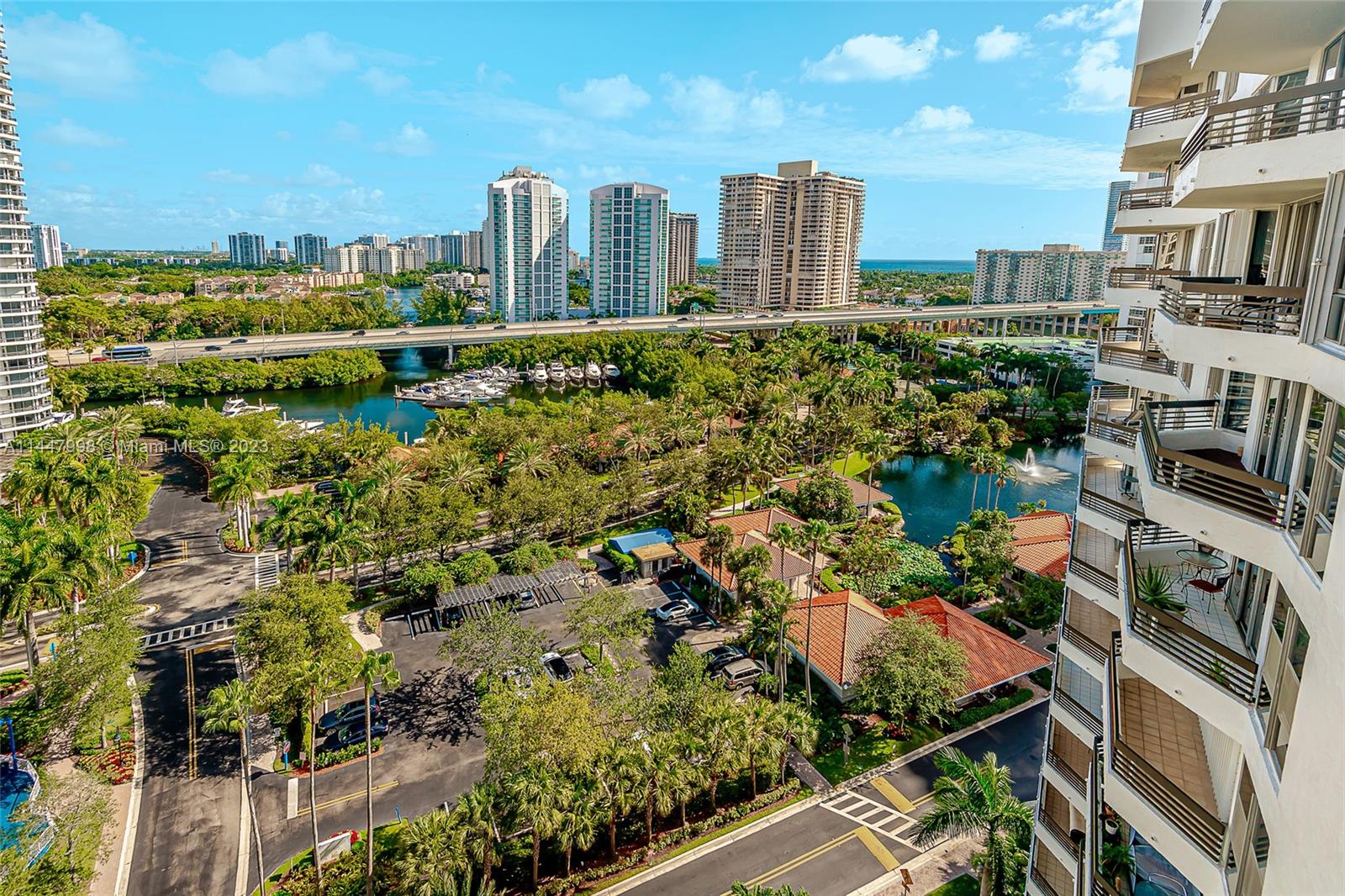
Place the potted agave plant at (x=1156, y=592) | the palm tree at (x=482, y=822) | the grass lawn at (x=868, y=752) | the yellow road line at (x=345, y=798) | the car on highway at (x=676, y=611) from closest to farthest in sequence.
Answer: the potted agave plant at (x=1156, y=592)
the palm tree at (x=482, y=822)
the yellow road line at (x=345, y=798)
the grass lawn at (x=868, y=752)
the car on highway at (x=676, y=611)

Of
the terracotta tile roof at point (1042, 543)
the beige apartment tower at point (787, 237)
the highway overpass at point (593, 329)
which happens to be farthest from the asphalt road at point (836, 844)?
the beige apartment tower at point (787, 237)

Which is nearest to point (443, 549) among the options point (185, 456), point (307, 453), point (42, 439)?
point (307, 453)

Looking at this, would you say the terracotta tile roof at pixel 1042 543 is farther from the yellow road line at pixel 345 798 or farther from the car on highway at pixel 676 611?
the yellow road line at pixel 345 798

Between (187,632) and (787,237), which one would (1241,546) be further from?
(787,237)

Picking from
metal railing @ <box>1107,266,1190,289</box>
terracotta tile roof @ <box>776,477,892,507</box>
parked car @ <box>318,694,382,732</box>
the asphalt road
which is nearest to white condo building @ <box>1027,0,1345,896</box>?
metal railing @ <box>1107,266,1190,289</box>

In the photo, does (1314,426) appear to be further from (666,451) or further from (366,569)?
(666,451)

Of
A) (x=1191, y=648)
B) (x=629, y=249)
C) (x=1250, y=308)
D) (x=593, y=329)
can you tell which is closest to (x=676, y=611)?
(x=1191, y=648)
